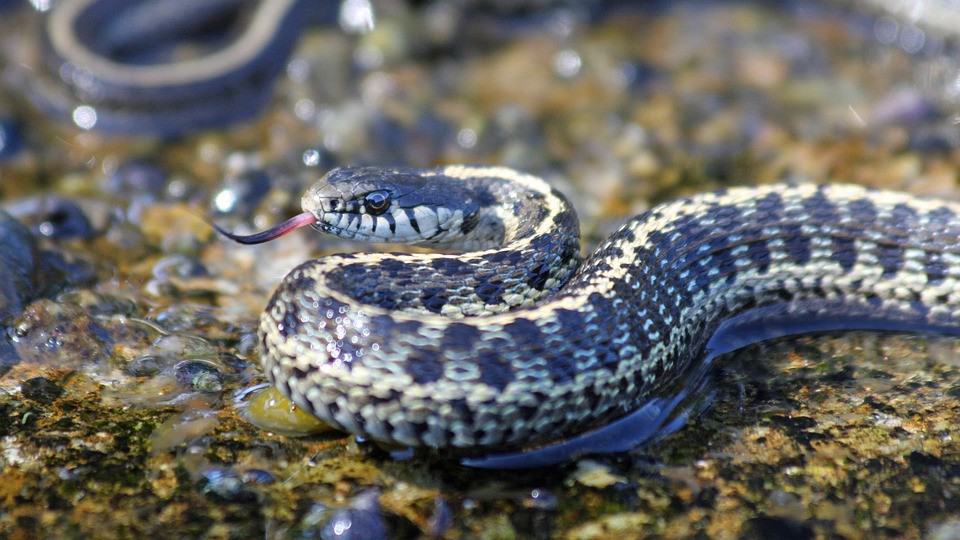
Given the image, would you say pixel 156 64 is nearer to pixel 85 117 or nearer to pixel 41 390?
pixel 85 117

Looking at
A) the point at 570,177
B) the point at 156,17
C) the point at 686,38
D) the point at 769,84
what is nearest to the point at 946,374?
the point at 570,177

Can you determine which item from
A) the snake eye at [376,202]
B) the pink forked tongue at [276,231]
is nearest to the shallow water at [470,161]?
the pink forked tongue at [276,231]

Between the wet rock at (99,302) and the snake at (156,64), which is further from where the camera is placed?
the snake at (156,64)

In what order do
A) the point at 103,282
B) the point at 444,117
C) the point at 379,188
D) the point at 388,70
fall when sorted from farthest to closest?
the point at 388,70, the point at 444,117, the point at 103,282, the point at 379,188

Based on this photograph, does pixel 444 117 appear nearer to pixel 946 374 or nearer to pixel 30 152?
pixel 30 152

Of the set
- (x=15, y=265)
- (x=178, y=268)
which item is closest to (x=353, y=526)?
(x=178, y=268)

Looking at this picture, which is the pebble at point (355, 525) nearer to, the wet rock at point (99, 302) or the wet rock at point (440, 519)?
the wet rock at point (440, 519)
